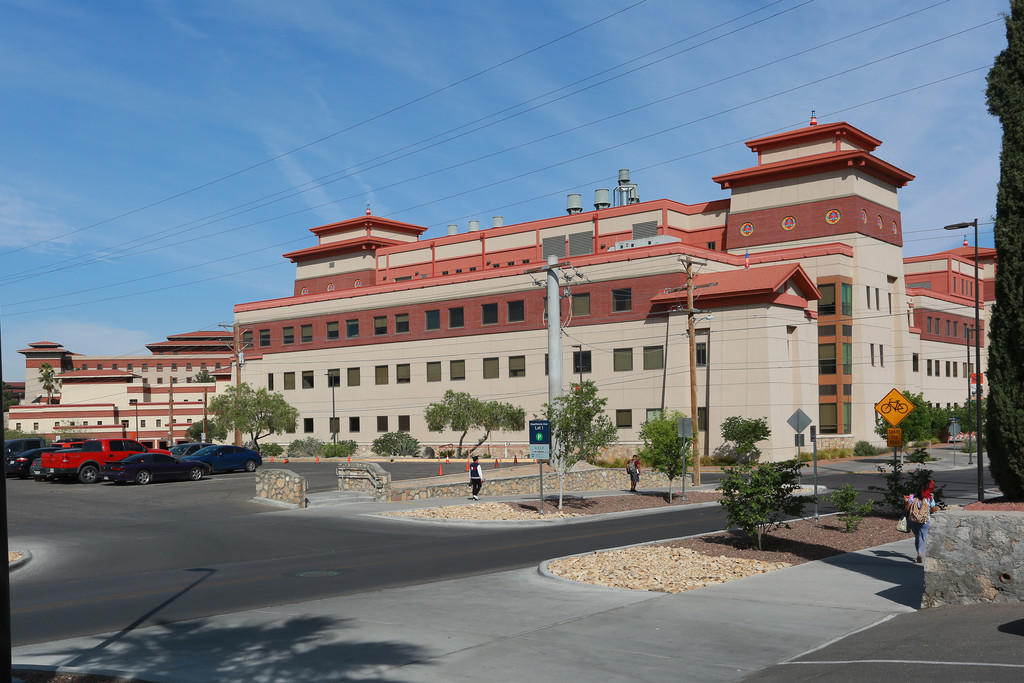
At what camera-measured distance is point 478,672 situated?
998cm

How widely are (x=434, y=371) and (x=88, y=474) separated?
35003 mm

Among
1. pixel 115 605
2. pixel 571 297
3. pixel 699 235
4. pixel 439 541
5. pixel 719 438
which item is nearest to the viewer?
pixel 115 605

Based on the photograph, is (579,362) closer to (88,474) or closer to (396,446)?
(396,446)

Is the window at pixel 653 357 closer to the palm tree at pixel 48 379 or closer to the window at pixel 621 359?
the window at pixel 621 359

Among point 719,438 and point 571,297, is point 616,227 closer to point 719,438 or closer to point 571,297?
point 571,297

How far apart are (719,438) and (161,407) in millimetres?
79657

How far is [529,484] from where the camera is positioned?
39344 mm

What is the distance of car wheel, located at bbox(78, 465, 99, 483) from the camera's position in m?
41.7

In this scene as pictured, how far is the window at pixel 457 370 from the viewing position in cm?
7206

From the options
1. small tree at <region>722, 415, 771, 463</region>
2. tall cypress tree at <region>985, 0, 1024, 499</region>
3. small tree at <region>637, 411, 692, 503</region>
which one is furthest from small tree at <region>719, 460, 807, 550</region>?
small tree at <region>722, 415, 771, 463</region>

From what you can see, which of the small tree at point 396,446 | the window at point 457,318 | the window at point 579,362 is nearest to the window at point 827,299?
the window at point 579,362

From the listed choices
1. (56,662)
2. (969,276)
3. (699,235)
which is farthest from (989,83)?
(969,276)

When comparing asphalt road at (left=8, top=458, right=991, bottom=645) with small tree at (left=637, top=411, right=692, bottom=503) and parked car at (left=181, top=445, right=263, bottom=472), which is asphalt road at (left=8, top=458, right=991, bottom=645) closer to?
small tree at (left=637, top=411, right=692, bottom=503)

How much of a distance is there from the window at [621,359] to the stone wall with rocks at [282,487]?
33061 millimetres
